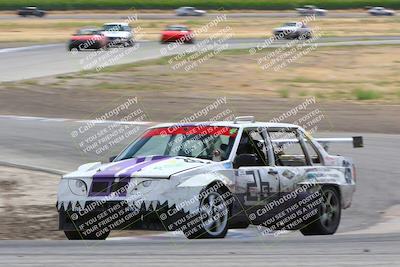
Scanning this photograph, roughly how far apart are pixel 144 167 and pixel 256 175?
52.3 inches

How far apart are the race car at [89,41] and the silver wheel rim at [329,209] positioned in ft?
127

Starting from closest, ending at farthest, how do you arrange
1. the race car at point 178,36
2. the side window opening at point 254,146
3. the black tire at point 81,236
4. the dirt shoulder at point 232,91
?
1. the black tire at point 81,236
2. the side window opening at point 254,146
3. the dirt shoulder at point 232,91
4. the race car at point 178,36

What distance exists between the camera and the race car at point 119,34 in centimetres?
5147

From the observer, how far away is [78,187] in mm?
10094

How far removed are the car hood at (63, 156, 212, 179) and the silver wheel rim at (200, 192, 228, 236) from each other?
39 cm

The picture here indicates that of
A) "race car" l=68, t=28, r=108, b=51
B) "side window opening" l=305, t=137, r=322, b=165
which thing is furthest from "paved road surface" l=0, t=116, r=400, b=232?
"race car" l=68, t=28, r=108, b=51

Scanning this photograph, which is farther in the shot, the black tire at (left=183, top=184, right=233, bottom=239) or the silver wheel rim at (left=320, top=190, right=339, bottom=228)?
the silver wheel rim at (left=320, top=190, right=339, bottom=228)

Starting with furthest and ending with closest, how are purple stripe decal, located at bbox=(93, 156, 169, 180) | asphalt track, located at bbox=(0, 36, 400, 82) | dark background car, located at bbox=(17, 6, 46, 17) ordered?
dark background car, located at bbox=(17, 6, 46, 17)
asphalt track, located at bbox=(0, 36, 400, 82)
purple stripe decal, located at bbox=(93, 156, 169, 180)

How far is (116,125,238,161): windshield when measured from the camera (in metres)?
10.6

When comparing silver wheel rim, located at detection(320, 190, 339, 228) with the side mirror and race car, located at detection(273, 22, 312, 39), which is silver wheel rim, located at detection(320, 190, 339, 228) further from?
race car, located at detection(273, 22, 312, 39)

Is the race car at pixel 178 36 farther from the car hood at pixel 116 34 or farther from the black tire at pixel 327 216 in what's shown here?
the black tire at pixel 327 216

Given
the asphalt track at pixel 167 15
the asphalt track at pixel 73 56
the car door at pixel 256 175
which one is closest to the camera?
the car door at pixel 256 175

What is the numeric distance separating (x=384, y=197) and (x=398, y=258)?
6.91 m

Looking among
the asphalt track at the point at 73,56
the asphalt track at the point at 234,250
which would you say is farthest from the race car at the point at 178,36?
the asphalt track at the point at 234,250
